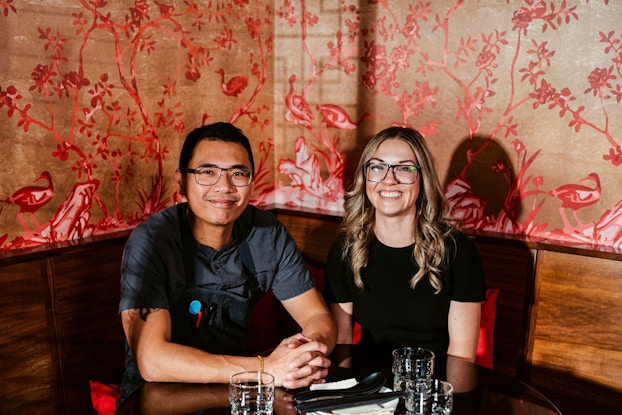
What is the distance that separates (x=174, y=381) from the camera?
162 centimetres

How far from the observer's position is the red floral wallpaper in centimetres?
221

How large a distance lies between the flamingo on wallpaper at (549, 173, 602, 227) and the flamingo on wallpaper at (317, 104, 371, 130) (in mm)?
1005

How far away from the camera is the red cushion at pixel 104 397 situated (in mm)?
2100

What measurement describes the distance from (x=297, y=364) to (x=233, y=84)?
69.8 inches

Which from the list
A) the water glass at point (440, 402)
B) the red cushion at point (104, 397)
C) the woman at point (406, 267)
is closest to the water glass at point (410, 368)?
the water glass at point (440, 402)

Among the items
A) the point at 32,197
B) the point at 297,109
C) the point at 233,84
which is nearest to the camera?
the point at 32,197

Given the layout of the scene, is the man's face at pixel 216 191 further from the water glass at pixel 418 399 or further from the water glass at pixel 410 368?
the water glass at pixel 418 399

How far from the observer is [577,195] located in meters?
2.35

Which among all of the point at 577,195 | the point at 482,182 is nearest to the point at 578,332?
the point at 577,195

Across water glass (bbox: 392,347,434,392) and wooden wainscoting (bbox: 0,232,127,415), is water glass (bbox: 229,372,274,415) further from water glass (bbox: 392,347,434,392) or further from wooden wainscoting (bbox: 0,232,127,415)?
wooden wainscoting (bbox: 0,232,127,415)

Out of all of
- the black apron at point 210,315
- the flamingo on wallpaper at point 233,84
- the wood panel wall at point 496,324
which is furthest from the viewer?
the flamingo on wallpaper at point 233,84

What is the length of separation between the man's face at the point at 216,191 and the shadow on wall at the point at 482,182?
1.07 metres

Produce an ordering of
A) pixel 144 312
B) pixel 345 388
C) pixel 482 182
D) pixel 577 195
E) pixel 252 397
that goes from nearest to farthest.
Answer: pixel 252 397, pixel 345 388, pixel 144 312, pixel 577 195, pixel 482 182

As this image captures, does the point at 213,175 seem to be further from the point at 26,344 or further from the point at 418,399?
the point at 418,399
